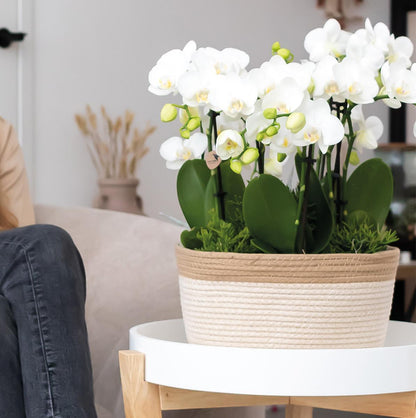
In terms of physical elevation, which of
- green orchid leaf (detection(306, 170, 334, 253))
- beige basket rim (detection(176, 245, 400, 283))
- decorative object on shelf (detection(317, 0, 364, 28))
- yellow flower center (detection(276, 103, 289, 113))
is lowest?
beige basket rim (detection(176, 245, 400, 283))

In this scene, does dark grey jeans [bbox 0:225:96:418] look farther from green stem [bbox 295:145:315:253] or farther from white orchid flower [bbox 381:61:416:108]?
white orchid flower [bbox 381:61:416:108]

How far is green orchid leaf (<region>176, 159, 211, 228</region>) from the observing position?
39.7 inches

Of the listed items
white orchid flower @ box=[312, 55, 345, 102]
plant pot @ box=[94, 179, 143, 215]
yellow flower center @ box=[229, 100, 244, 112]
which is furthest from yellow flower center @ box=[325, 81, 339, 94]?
plant pot @ box=[94, 179, 143, 215]

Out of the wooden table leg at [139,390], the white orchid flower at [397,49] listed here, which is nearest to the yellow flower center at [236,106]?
the white orchid flower at [397,49]

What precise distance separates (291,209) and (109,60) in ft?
9.78

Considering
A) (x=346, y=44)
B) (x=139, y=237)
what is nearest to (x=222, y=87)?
(x=346, y=44)

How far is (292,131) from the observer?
88cm

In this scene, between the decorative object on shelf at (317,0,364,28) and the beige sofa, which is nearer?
the beige sofa

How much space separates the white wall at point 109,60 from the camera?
3.53 m

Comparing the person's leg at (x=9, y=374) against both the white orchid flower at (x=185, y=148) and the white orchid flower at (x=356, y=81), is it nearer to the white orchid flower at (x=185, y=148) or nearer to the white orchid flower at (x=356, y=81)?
the white orchid flower at (x=185, y=148)

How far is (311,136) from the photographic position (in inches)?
35.5

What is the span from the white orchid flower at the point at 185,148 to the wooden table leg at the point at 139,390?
0.84 ft

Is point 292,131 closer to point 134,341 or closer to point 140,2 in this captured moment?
point 134,341

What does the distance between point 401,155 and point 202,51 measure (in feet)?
11.2
